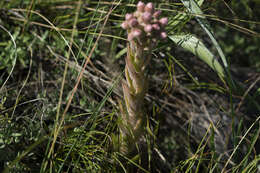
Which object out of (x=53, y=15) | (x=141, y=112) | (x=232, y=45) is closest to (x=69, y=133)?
(x=141, y=112)

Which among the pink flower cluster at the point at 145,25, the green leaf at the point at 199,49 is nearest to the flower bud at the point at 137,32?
the pink flower cluster at the point at 145,25

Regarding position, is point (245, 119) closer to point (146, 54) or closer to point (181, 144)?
point (181, 144)

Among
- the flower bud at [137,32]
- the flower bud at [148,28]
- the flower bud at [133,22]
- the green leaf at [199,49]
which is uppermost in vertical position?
the flower bud at [133,22]

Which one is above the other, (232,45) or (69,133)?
(232,45)

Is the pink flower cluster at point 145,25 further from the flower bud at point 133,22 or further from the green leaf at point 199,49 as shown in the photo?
the green leaf at point 199,49

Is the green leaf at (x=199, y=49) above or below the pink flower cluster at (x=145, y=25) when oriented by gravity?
below

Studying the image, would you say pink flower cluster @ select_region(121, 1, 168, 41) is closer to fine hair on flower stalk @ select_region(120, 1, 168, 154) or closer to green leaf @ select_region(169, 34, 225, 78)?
fine hair on flower stalk @ select_region(120, 1, 168, 154)
